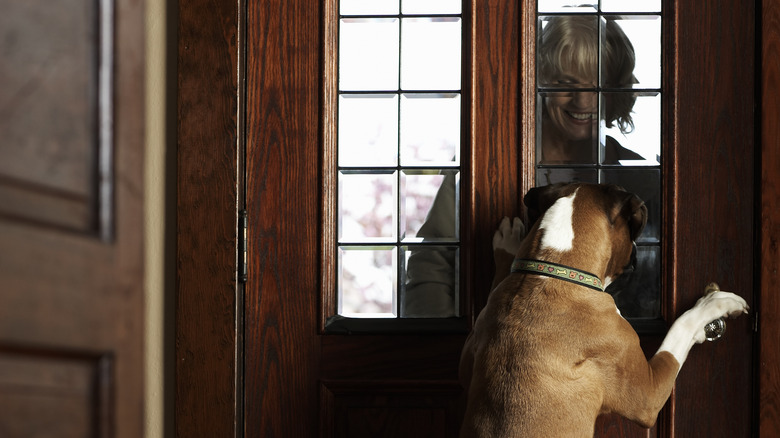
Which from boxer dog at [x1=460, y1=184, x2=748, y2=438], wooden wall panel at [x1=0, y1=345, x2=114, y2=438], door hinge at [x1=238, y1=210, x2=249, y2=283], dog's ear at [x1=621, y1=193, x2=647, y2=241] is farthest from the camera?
door hinge at [x1=238, y1=210, x2=249, y2=283]

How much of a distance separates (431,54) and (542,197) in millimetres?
524

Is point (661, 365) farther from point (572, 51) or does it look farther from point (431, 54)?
point (431, 54)

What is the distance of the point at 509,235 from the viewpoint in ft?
5.88

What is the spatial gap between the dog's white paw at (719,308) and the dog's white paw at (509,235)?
1.64 ft

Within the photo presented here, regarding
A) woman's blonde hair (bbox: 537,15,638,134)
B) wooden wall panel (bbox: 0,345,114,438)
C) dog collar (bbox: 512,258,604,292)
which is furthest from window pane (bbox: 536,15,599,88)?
wooden wall panel (bbox: 0,345,114,438)

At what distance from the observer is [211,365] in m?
1.72

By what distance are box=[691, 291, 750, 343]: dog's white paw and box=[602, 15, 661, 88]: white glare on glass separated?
0.61 metres

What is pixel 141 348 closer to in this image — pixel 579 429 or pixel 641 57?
pixel 579 429

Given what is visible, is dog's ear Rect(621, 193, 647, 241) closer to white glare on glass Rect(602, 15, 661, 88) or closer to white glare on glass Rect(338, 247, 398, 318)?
white glare on glass Rect(602, 15, 661, 88)

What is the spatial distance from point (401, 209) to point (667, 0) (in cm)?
94

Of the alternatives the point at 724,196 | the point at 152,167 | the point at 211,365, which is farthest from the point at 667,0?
the point at 211,365

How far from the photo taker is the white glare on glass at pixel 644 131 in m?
1.83

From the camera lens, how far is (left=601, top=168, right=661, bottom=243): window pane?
1835 mm

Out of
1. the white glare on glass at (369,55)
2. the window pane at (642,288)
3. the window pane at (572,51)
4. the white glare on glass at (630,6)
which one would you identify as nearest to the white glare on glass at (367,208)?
the white glare on glass at (369,55)
